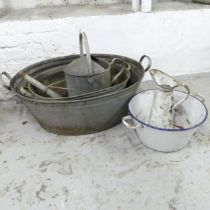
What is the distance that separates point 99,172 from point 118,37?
65 cm

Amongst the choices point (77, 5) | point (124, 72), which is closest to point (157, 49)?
point (124, 72)

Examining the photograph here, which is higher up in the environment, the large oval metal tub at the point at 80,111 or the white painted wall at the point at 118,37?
the white painted wall at the point at 118,37

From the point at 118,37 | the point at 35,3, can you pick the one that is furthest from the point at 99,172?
the point at 35,3

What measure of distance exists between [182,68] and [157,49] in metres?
0.19

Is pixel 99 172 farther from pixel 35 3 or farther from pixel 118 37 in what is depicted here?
pixel 35 3

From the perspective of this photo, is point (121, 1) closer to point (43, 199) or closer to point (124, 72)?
point (124, 72)

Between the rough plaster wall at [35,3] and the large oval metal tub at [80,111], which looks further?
the rough plaster wall at [35,3]

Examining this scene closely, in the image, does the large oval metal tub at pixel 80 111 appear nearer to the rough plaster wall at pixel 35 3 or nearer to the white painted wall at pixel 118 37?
the white painted wall at pixel 118 37

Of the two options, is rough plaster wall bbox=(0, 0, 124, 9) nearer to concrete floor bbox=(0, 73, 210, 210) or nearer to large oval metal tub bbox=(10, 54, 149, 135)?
large oval metal tub bbox=(10, 54, 149, 135)

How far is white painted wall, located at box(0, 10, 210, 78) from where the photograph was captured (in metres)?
1.18

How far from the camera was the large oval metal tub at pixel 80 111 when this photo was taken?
905 millimetres

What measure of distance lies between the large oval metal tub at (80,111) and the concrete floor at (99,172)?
39 mm

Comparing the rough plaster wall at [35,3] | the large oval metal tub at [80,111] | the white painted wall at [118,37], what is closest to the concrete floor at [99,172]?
the large oval metal tub at [80,111]

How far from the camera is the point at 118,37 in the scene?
1.25 m
